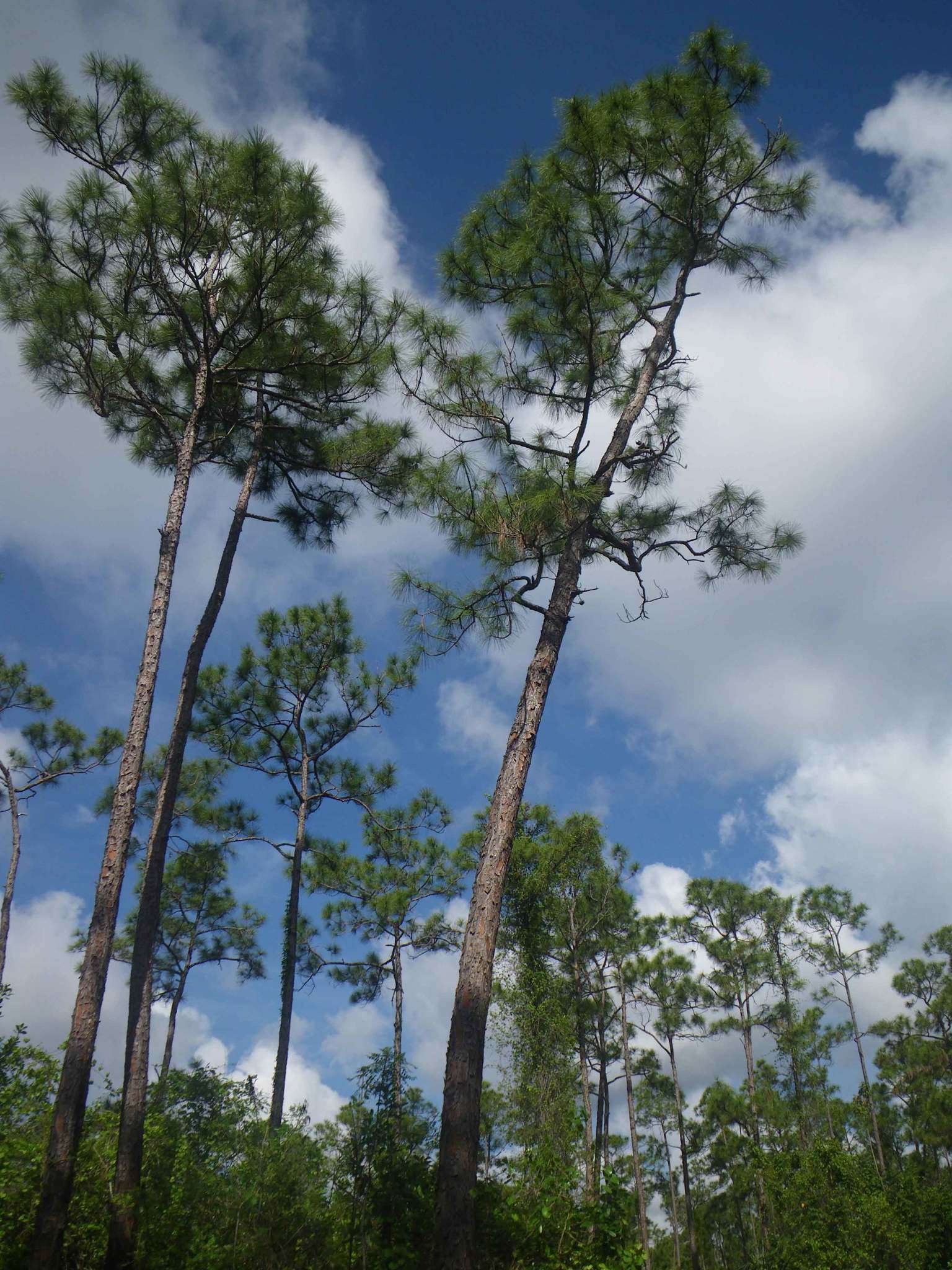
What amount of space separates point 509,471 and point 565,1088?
30.7ft

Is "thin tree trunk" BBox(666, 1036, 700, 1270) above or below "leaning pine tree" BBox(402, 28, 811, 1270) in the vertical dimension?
below

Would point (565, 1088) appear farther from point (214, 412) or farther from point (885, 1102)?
point (885, 1102)

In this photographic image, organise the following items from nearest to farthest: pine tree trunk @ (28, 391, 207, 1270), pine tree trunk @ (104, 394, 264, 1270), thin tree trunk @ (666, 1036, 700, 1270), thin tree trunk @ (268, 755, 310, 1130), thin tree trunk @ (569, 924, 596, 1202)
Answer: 1. pine tree trunk @ (28, 391, 207, 1270)
2. pine tree trunk @ (104, 394, 264, 1270)
3. thin tree trunk @ (268, 755, 310, 1130)
4. thin tree trunk @ (569, 924, 596, 1202)
5. thin tree trunk @ (666, 1036, 700, 1270)

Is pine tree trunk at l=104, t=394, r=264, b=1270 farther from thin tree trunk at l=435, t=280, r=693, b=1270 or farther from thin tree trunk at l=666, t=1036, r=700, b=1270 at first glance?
thin tree trunk at l=666, t=1036, r=700, b=1270

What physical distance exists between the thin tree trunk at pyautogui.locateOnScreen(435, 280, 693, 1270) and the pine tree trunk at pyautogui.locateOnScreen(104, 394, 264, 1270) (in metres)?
2.80

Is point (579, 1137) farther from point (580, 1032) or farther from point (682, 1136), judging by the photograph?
point (682, 1136)

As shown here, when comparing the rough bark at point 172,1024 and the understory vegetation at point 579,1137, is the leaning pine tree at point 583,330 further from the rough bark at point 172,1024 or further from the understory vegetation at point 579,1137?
the rough bark at point 172,1024

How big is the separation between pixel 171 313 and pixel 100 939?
6.20 metres

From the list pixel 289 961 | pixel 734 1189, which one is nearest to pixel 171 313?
pixel 289 961

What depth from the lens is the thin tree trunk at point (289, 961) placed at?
1058cm

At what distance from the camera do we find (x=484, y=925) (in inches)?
218

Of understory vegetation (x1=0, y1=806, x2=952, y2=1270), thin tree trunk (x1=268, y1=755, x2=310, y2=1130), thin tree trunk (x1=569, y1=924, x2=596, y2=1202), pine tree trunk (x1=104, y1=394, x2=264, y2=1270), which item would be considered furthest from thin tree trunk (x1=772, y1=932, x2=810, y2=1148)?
pine tree trunk (x1=104, y1=394, x2=264, y2=1270)

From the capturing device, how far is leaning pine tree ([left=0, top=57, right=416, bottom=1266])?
24.2 ft

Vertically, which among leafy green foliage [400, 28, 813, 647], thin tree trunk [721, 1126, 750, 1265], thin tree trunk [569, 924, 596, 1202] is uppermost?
leafy green foliage [400, 28, 813, 647]
